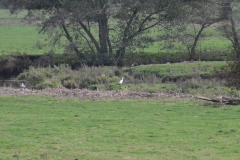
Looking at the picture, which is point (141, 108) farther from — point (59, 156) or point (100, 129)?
point (59, 156)

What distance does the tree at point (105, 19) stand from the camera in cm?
3816

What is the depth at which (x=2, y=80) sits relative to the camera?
3981 cm

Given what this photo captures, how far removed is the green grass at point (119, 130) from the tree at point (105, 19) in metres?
17.6

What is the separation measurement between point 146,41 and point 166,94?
15693mm

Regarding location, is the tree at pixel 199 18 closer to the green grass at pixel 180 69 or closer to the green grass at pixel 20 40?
the green grass at pixel 180 69

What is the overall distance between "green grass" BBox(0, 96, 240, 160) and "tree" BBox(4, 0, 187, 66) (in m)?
17.6

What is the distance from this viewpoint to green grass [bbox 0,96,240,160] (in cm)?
1159

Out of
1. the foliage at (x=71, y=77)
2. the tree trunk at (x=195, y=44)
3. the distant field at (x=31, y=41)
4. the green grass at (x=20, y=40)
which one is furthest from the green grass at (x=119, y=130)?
the green grass at (x=20, y=40)

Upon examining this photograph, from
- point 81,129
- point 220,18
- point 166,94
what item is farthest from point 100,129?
point 220,18

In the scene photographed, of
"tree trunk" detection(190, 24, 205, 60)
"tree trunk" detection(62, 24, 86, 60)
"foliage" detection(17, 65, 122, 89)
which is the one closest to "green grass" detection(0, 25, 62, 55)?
"tree trunk" detection(62, 24, 86, 60)

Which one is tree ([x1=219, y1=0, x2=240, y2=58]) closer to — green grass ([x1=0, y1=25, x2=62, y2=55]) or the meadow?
the meadow

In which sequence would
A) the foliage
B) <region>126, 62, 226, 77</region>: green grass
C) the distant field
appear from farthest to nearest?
the distant field, <region>126, 62, 226, 77</region>: green grass, the foliage

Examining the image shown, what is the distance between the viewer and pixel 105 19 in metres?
39.3

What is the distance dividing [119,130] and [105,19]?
2556 cm
